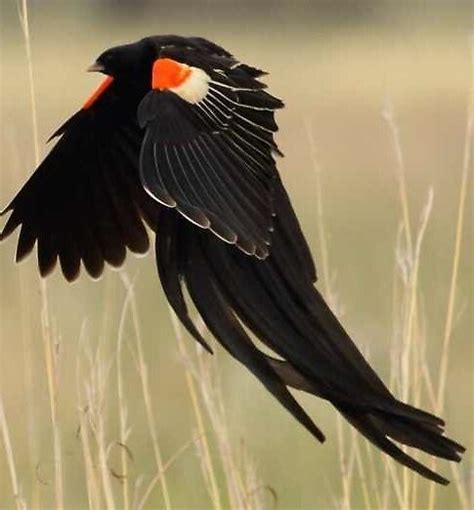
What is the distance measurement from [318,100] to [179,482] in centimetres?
501

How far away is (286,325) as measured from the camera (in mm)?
2473

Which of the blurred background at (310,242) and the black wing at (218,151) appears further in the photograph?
the blurred background at (310,242)

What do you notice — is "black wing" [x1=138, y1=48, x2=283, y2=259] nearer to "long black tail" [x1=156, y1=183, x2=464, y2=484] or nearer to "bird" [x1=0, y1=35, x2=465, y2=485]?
"bird" [x1=0, y1=35, x2=465, y2=485]

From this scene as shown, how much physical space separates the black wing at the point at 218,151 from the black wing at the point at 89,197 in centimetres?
30

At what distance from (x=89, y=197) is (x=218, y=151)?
50 centimetres

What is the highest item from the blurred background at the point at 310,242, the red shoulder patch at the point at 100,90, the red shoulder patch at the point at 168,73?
the red shoulder patch at the point at 168,73

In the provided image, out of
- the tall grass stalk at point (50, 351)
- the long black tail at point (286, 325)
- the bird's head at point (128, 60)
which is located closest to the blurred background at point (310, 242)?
the tall grass stalk at point (50, 351)

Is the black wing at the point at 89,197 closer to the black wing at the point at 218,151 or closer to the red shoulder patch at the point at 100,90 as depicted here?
the red shoulder patch at the point at 100,90

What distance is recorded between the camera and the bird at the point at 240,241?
2348 millimetres

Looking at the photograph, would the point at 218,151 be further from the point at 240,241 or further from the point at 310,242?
the point at 310,242

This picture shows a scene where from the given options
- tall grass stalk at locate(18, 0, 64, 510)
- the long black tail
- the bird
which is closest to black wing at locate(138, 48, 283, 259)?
the bird

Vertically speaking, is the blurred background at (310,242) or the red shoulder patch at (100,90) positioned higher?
the red shoulder patch at (100,90)

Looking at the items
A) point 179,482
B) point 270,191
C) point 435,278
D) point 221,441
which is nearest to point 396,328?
point 221,441

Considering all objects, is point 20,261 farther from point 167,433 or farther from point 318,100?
point 318,100
